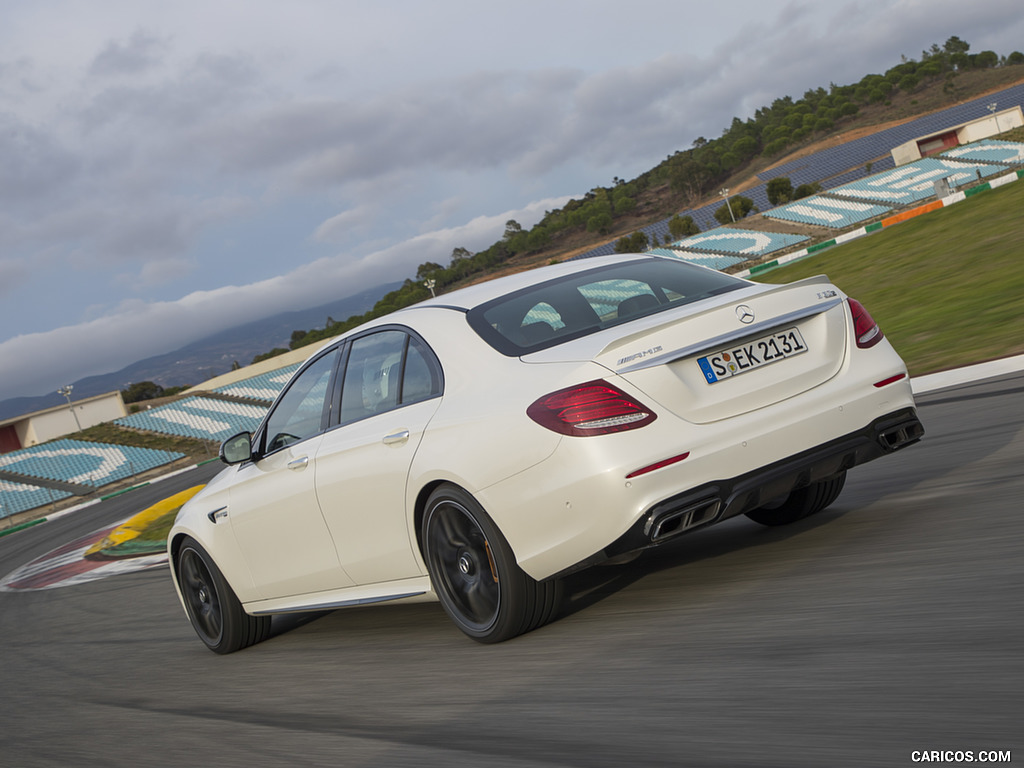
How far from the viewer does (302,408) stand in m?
5.67

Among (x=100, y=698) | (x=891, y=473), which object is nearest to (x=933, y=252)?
(x=891, y=473)

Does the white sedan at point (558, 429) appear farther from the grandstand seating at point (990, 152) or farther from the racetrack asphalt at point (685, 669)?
the grandstand seating at point (990, 152)

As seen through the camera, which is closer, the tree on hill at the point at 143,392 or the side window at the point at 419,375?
the side window at the point at 419,375

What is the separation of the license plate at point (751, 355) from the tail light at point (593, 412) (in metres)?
0.37

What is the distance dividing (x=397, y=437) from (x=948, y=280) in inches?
553

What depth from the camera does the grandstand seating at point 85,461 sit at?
47.8 m

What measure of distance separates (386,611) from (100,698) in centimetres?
164

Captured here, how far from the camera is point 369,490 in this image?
482 centimetres

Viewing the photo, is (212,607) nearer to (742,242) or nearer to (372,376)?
(372,376)

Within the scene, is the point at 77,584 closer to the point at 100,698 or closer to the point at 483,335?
the point at 100,698

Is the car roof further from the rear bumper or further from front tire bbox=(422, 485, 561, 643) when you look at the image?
the rear bumper

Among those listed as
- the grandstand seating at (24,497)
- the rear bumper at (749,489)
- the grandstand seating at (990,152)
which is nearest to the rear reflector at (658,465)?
the rear bumper at (749,489)

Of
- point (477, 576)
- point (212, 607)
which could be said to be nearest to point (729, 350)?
point (477, 576)

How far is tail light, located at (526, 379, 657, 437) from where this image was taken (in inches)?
155
